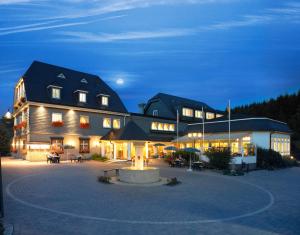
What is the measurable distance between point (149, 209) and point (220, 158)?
16.1 metres

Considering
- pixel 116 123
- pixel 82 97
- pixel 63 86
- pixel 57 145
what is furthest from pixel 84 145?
pixel 63 86

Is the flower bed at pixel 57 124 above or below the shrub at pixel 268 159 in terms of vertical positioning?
above

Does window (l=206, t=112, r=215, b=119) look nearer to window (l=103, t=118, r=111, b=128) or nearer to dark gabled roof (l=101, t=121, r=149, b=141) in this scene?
window (l=103, t=118, r=111, b=128)

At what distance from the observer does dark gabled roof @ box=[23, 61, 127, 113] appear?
33.3 metres

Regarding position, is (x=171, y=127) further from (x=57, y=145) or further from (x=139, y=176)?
(x=139, y=176)

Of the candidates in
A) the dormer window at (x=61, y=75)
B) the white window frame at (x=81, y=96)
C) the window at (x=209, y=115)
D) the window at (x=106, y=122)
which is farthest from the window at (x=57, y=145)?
the window at (x=209, y=115)

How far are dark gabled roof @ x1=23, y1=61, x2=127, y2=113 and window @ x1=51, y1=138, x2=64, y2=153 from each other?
5.00 metres

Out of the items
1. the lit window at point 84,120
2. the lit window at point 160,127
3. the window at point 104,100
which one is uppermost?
the window at point 104,100

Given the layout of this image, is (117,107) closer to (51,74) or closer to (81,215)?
(51,74)

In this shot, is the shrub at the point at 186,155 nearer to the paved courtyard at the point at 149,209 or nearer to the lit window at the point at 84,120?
the paved courtyard at the point at 149,209

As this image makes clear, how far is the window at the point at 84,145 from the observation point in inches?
1407

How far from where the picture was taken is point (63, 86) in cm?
3647

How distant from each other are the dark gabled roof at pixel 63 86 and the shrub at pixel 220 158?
1970 centimetres

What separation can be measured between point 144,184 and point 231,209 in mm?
6885
